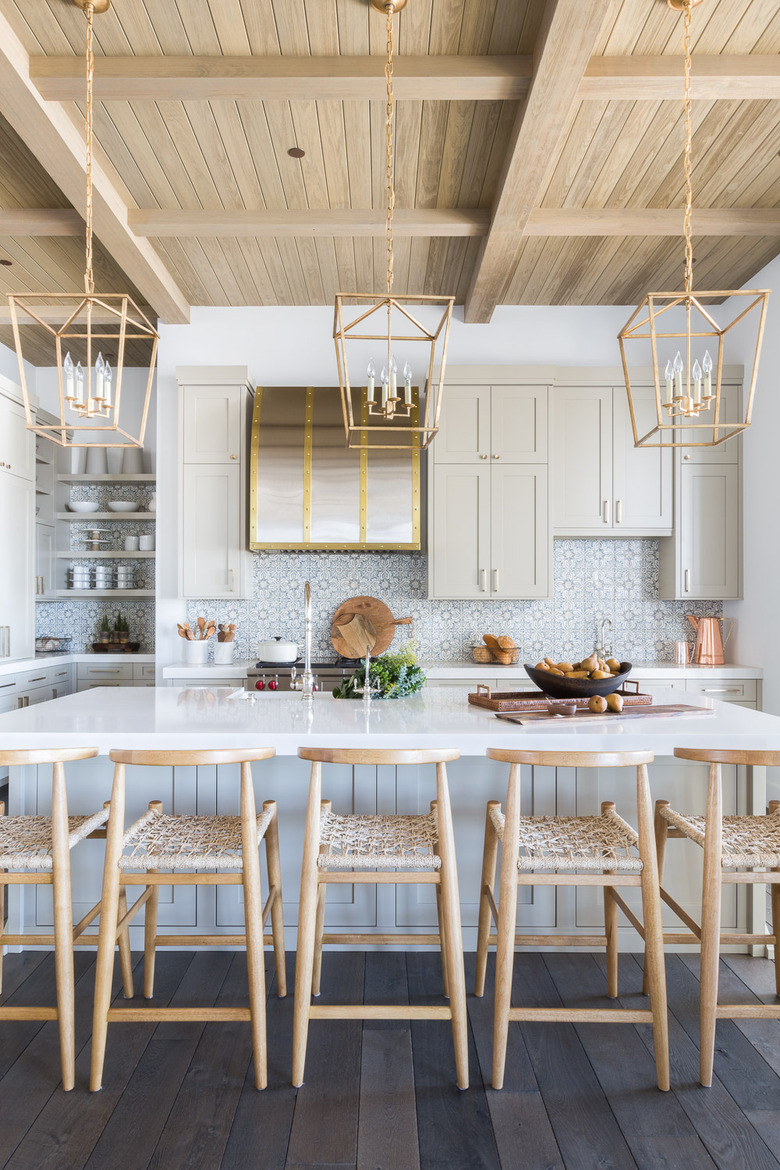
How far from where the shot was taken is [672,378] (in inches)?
93.7

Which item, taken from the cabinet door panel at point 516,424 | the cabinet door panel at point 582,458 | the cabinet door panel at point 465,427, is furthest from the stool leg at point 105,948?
the cabinet door panel at point 582,458

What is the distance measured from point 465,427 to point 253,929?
3200 millimetres

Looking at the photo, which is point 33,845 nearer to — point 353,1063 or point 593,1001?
point 353,1063

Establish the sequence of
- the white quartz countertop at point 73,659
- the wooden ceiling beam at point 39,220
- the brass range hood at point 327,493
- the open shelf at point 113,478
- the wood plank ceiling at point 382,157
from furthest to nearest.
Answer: the open shelf at point 113,478 → the white quartz countertop at point 73,659 → the brass range hood at point 327,493 → the wooden ceiling beam at point 39,220 → the wood plank ceiling at point 382,157

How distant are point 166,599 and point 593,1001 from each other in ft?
11.0

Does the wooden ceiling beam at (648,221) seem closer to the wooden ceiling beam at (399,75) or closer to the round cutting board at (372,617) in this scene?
the wooden ceiling beam at (399,75)

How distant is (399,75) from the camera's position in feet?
8.39

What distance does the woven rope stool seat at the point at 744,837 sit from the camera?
1945mm

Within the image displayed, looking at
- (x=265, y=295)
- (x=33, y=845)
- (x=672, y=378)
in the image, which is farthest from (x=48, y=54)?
(x=33, y=845)

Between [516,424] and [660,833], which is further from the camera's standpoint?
[516,424]

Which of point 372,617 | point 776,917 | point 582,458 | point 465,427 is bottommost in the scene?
point 776,917

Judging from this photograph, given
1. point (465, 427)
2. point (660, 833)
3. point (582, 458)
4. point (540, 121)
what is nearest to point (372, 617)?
point (465, 427)

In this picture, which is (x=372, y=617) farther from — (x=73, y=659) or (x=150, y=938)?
(x=150, y=938)

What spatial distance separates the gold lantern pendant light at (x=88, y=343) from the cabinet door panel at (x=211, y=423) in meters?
0.36
